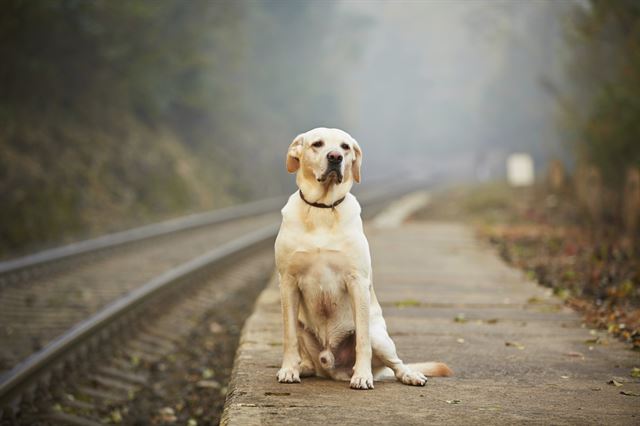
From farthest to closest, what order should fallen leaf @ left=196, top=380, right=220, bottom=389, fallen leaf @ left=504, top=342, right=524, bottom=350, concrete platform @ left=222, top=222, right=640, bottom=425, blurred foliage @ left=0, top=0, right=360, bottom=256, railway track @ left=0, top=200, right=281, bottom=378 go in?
blurred foliage @ left=0, top=0, right=360, bottom=256, railway track @ left=0, top=200, right=281, bottom=378, fallen leaf @ left=196, top=380, right=220, bottom=389, fallen leaf @ left=504, top=342, right=524, bottom=350, concrete platform @ left=222, top=222, right=640, bottom=425

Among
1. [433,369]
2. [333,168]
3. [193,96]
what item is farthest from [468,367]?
[193,96]

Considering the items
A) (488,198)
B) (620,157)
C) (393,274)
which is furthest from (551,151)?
(393,274)

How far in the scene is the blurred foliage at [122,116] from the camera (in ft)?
48.7

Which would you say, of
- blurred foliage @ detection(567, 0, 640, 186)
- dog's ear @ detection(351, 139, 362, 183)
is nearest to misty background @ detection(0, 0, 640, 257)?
blurred foliage @ detection(567, 0, 640, 186)

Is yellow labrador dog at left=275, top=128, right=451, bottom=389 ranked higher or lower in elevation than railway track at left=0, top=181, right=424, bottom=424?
higher

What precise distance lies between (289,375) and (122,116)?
1805cm

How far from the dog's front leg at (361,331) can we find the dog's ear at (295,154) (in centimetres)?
71

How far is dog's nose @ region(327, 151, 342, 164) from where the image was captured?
395cm

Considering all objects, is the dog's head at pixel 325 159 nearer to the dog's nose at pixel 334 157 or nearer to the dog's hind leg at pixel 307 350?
the dog's nose at pixel 334 157

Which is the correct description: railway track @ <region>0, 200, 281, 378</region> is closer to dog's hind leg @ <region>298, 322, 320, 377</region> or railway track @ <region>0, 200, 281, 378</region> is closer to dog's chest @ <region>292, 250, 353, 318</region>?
dog's hind leg @ <region>298, 322, 320, 377</region>

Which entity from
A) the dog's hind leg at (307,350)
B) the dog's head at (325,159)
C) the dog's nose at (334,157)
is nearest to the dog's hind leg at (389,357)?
the dog's hind leg at (307,350)

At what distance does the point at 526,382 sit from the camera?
14.3 feet

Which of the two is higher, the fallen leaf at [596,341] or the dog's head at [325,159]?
the dog's head at [325,159]

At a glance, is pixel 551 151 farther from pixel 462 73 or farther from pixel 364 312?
pixel 462 73
